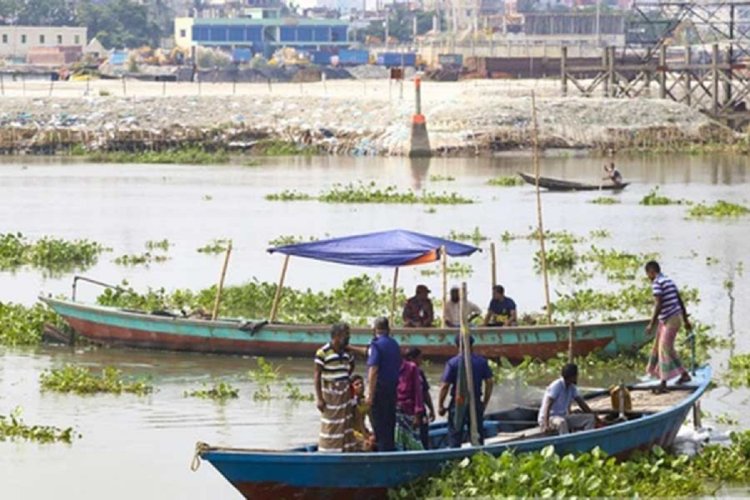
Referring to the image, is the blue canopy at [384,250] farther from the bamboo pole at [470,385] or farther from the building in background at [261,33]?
the building in background at [261,33]

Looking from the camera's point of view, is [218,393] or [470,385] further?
[218,393]

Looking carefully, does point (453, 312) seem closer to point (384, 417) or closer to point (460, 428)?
point (460, 428)

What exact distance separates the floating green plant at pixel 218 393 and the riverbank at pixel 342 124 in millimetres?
47483

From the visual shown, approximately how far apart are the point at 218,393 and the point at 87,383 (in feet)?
4.79

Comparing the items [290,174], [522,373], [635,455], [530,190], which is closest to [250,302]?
[522,373]

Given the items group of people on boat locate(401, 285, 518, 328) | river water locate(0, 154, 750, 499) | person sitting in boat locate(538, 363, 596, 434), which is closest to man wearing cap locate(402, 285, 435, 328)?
group of people on boat locate(401, 285, 518, 328)

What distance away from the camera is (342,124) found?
74.4 metres

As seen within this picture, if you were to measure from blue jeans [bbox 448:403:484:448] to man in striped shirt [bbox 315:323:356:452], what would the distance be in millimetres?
1005

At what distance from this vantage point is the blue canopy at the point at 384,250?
20672 mm

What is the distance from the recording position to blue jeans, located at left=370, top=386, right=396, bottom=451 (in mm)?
14789

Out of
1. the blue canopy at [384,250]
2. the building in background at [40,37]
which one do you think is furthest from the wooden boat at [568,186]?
the building in background at [40,37]

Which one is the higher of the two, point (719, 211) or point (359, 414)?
point (359, 414)

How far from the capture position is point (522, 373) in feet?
68.7

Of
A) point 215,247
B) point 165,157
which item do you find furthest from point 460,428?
point 165,157
